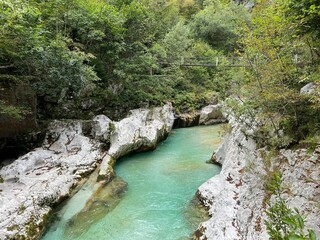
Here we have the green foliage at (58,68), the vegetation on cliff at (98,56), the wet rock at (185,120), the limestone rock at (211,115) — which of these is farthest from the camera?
the limestone rock at (211,115)

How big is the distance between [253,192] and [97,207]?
3.94m

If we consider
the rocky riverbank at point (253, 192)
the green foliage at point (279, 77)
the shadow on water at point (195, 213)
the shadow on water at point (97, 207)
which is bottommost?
the shadow on water at point (195, 213)

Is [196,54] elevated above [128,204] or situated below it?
above

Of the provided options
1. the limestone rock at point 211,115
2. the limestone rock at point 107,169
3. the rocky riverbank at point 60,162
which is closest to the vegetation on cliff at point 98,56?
the limestone rock at point 211,115

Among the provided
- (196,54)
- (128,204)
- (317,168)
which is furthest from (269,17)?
(196,54)

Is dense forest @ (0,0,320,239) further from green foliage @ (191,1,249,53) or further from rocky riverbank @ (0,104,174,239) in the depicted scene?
green foliage @ (191,1,249,53)

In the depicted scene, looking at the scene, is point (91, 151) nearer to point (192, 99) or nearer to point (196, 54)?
point (192, 99)

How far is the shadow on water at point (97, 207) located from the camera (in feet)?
19.4

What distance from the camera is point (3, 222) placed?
5266mm

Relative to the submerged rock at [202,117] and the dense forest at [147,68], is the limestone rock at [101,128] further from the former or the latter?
the submerged rock at [202,117]

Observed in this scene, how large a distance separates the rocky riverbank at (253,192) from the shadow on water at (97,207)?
7.99 feet

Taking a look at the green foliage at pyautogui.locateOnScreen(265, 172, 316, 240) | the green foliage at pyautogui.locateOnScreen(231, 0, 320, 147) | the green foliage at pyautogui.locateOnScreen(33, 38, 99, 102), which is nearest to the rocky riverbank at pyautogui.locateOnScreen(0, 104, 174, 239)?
the green foliage at pyautogui.locateOnScreen(33, 38, 99, 102)

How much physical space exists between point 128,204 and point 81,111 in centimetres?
598

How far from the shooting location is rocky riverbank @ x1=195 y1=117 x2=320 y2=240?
14.1 feet
